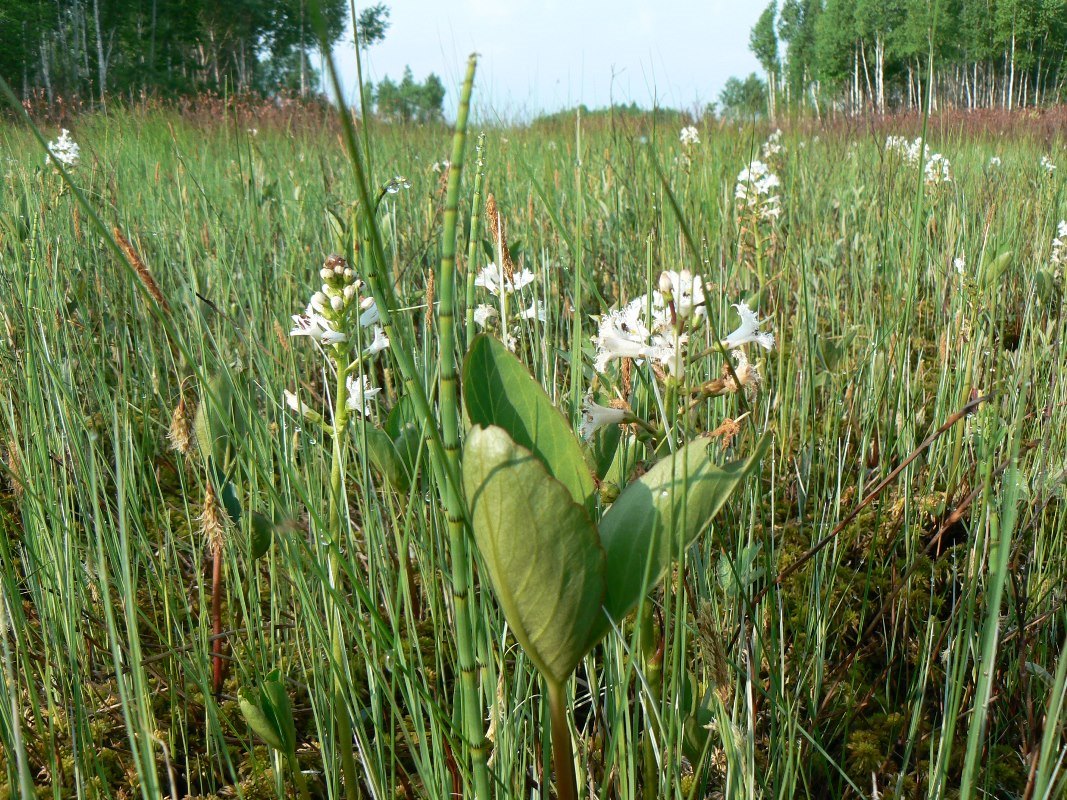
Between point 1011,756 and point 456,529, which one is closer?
point 456,529

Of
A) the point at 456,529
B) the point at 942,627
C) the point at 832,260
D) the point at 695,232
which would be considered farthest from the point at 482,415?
the point at 832,260

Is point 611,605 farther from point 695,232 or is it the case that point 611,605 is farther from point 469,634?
point 695,232

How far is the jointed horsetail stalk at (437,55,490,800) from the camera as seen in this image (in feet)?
1.63

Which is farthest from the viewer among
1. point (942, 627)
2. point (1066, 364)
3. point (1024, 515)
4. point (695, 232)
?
point (695, 232)

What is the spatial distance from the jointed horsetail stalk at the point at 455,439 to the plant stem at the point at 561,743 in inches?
3.2

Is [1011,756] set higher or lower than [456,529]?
lower

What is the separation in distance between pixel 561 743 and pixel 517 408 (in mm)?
279

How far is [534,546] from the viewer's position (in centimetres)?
56

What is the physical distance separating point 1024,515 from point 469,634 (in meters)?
1.05

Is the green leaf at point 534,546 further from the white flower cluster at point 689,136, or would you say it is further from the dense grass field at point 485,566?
the white flower cluster at point 689,136

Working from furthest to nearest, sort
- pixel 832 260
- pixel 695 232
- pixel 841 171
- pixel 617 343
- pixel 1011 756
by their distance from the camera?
pixel 841 171, pixel 832 260, pixel 695 232, pixel 1011 756, pixel 617 343

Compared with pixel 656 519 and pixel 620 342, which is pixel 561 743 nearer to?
pixel 656 519

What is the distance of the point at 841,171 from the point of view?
3.69 metres

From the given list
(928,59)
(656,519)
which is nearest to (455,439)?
(656,519)
